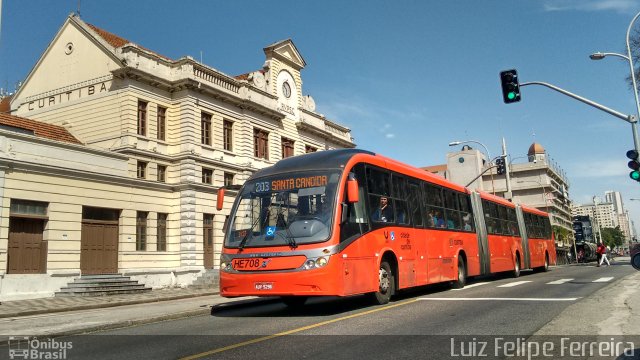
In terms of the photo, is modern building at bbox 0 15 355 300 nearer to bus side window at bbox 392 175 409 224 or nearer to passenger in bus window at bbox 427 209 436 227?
bus side window at bbox 392 175 409 224

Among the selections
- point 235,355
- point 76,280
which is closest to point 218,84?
point 76,280

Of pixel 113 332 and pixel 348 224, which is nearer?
pixel 113 332

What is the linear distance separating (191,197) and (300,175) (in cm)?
1915

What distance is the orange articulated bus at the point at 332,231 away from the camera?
361 inches

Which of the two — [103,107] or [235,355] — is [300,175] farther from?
[103,107]

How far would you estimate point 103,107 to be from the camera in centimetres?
2755

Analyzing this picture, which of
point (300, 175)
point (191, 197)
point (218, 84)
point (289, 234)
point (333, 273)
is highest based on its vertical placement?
point (218, 84)

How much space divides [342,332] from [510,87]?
1221cm

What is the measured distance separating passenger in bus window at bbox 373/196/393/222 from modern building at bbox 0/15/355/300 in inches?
595

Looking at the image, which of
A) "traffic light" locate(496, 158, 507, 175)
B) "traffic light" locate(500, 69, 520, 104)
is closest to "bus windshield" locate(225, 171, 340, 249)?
"traffic light" locate(500, 69, 520, 104)

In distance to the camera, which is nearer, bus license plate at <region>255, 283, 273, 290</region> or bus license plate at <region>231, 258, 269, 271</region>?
bus license plate at <region>255, 283, 273, 290</region>

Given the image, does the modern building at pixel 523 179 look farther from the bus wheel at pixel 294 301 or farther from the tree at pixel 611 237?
the bus wheel at pixel 294 301

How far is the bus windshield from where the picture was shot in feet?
30.8

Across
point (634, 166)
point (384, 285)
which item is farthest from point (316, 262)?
point (634, 166)
